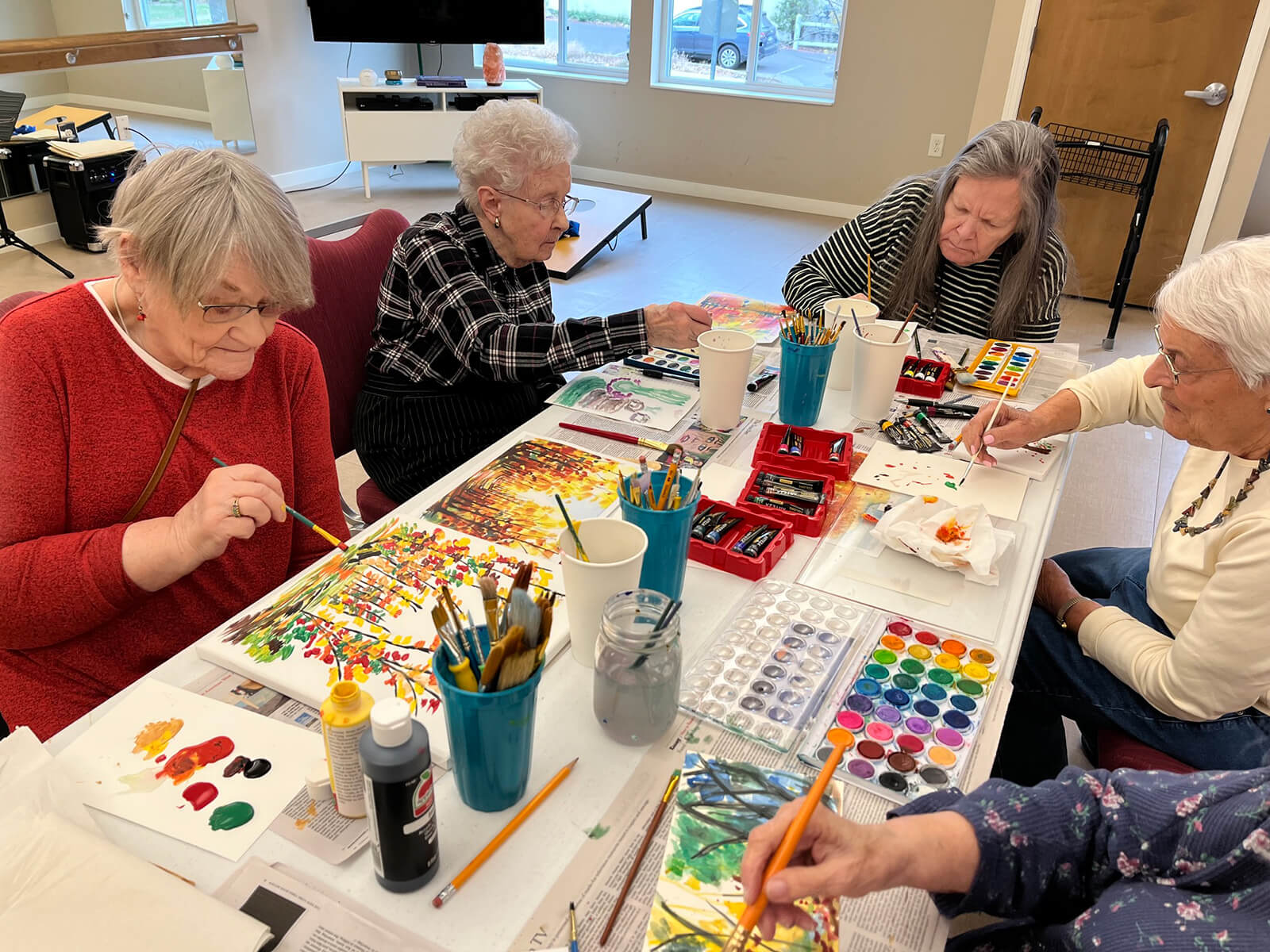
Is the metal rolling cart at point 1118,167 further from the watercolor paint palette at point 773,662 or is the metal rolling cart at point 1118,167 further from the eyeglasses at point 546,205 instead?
the watercolor paint palette at point 773,662

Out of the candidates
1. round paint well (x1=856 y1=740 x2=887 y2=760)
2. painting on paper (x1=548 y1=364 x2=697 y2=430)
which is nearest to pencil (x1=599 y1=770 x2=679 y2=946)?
round paint well (x1=856 y1=740 x2=887 y2=760)

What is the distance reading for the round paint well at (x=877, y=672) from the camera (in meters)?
1.08

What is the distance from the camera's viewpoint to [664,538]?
1.12 m

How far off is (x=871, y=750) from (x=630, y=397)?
0.96 m

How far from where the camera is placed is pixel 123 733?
3.13 feet

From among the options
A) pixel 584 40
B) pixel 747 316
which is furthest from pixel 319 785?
pixel 584 40

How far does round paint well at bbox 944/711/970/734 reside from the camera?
1.01 m

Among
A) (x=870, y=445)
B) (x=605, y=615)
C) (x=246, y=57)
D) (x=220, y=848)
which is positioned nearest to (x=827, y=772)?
(x=605, y=615)

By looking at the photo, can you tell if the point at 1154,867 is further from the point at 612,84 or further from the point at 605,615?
the point at 612,84

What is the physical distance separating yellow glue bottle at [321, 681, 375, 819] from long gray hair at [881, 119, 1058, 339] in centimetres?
182

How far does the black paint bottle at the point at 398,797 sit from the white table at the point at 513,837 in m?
0.03

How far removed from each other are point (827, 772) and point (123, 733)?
730 millimetres

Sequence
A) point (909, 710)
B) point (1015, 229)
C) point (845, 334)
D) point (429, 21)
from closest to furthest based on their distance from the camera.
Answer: point (909, 710)
point (845, 334)
point (1015, 229)
point (429, 21)

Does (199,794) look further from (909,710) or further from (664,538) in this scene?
(909,710)
